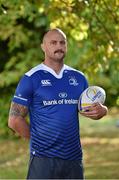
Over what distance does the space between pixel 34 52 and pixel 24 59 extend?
42 cm

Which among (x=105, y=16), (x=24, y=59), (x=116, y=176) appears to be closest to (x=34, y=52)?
(x=24, y=59)

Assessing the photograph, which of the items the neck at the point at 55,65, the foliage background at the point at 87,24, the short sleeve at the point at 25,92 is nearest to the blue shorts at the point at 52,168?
the short sleeve at the point at 25,92

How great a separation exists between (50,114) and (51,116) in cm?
3

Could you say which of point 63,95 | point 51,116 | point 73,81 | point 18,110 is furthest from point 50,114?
point 73,81

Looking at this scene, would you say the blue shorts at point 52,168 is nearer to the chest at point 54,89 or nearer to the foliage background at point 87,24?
the chest at point 54,89

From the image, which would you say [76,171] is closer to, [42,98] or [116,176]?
[42,98]

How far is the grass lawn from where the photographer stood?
15.6m

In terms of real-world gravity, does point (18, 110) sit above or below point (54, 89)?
below

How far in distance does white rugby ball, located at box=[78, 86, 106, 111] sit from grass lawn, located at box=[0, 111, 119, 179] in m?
7.52

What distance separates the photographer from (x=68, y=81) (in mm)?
7164

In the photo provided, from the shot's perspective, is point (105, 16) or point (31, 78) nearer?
point (31, 78)

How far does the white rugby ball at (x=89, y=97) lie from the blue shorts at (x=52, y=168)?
597 millimetres

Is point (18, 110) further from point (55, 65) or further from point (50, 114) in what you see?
point (55, 65)

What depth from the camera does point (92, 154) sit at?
19.1 metres
